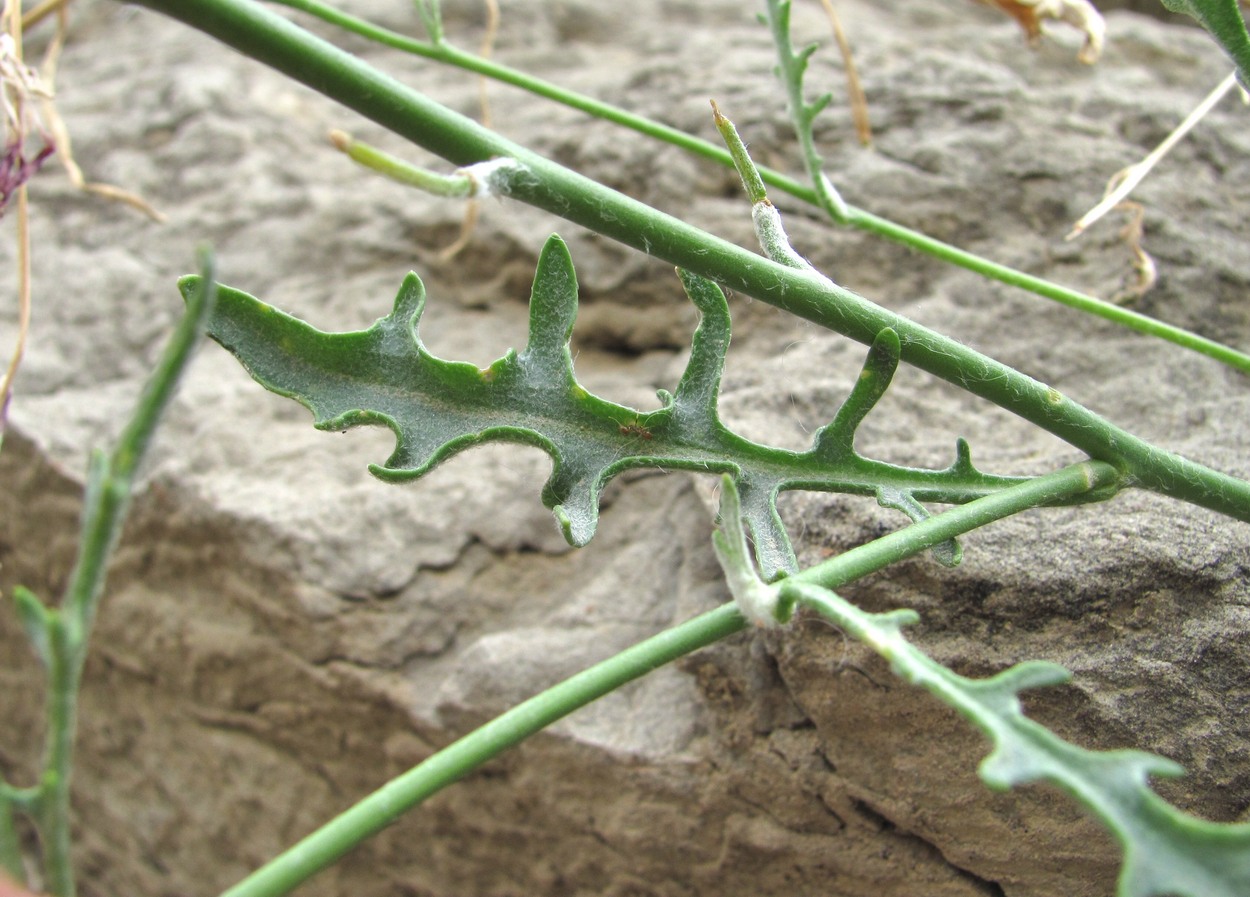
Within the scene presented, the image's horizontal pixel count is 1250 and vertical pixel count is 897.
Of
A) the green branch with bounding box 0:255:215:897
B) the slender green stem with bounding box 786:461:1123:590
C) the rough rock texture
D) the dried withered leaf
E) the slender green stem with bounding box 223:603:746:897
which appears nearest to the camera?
the green branch with bounding box 0:255:215:897

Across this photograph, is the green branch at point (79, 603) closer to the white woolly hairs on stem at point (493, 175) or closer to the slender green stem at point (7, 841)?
the slender green stem at point (7, 841)

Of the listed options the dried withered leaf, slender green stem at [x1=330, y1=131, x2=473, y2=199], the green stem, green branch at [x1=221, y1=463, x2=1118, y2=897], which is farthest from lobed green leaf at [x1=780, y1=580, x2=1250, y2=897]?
the dried withered leaf

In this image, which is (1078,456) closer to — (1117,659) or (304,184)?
(1117,659)

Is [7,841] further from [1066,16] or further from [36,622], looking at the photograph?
[1066,16]

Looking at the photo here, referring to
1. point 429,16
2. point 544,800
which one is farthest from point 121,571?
point 429,16

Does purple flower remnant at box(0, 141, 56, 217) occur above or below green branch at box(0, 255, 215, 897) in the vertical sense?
above

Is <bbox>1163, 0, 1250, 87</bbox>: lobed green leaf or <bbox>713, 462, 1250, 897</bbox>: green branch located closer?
<bbox>713, 462, 1250, 897</bbox>: green branch

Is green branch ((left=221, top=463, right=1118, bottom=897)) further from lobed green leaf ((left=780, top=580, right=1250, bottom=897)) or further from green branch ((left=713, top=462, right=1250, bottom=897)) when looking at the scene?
lobed green leaf ((left=780, top=580, right=1250, bottom=897))

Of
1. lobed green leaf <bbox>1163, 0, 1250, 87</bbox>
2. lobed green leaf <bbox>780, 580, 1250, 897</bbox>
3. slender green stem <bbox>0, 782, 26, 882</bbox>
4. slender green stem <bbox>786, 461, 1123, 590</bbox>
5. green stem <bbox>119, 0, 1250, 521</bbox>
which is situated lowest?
slender green stem <bbox>0, 782, 26, 882</bbox>
